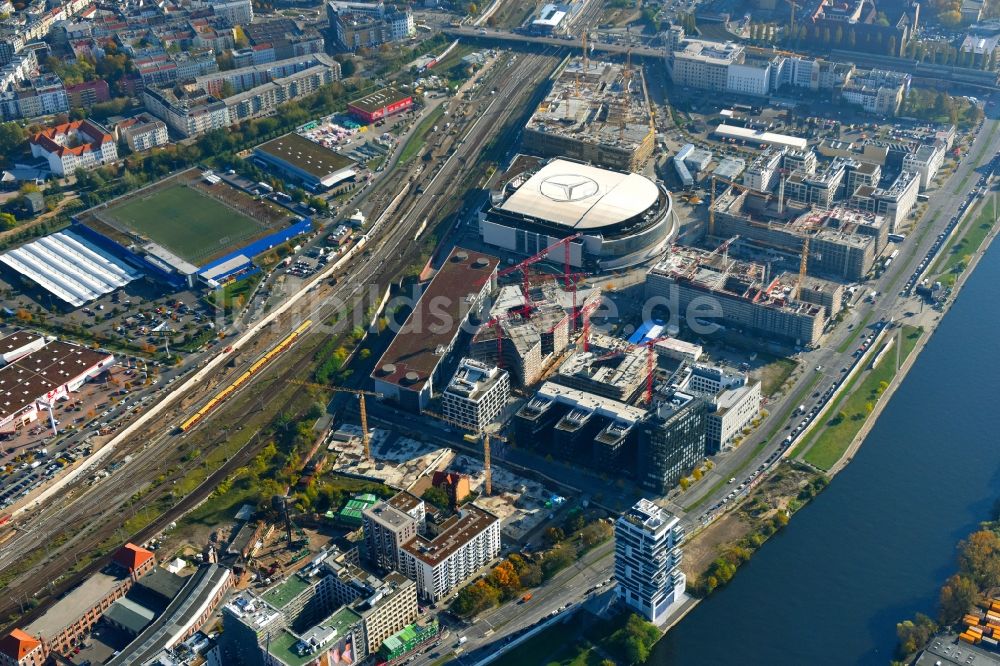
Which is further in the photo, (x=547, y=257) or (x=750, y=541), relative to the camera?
(x=547, y=257)

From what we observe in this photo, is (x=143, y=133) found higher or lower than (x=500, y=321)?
higher

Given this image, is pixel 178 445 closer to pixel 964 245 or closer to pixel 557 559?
pixel 557 559

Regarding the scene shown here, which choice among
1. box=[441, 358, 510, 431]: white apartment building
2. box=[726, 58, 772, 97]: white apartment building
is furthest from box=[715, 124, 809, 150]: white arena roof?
box=[441, 358, 510, 431]: white apartment building

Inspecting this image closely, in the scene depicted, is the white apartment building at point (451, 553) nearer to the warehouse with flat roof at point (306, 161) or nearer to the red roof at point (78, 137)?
the warehouse with flat roof at point (306, 161)

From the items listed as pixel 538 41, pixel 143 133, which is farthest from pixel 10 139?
pixel 538 41

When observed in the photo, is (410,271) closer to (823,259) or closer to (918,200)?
(823,259)

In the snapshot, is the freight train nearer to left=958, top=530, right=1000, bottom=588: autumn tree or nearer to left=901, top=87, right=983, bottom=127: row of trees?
left=958, top=530, right=1000, bottom=588: autumn tree
